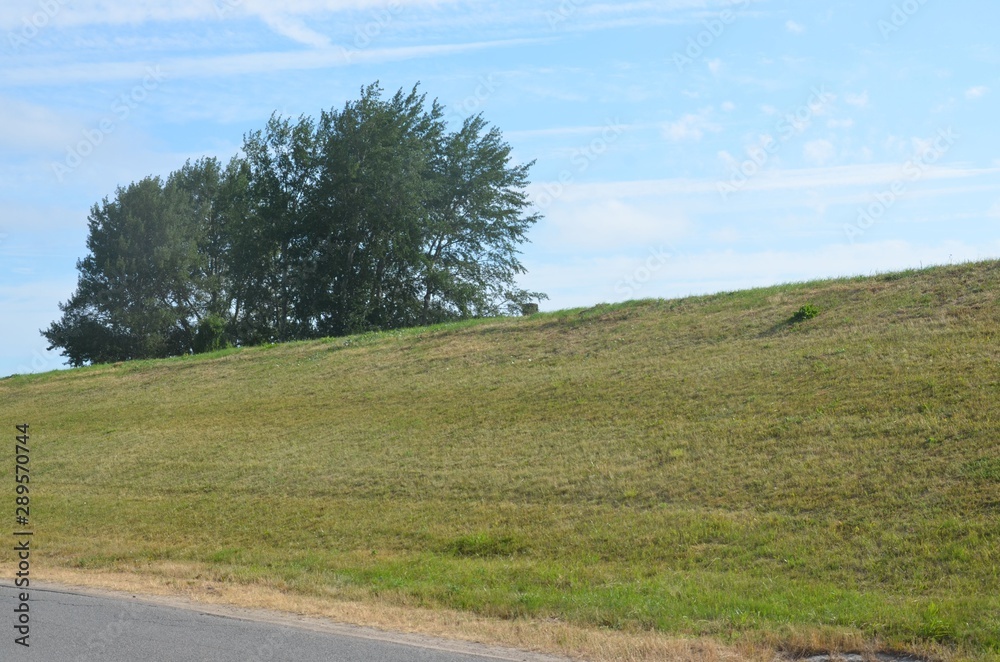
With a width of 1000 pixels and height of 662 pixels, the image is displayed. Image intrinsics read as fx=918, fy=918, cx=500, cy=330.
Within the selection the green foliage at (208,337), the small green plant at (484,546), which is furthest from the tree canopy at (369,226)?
the small green plant at (484,546)

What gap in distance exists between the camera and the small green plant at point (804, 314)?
25.2 metres

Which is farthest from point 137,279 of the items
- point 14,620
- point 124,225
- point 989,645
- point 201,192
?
point 989,645

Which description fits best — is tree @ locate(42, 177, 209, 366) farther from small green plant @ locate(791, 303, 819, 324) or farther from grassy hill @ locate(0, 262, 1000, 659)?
small green plant @ locate(791, 303, 819, 324)

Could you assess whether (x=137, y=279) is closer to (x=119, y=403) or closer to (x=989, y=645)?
(x=119, y=403)

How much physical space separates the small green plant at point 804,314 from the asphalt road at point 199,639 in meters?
19.0

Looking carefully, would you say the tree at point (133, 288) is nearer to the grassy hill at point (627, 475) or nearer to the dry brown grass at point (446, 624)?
the grassy hill at point (627, 475)

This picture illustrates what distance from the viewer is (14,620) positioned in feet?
30.8

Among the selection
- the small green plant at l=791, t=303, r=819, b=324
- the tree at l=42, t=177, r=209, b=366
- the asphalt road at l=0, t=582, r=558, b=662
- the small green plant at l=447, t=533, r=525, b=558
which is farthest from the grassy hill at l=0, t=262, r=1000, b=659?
the tree at l=42, t=177, r=209, b=366

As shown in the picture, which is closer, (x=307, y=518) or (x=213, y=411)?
(x=307, y=518)

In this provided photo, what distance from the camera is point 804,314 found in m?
Answer: 25.3

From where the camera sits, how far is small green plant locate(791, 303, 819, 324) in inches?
992

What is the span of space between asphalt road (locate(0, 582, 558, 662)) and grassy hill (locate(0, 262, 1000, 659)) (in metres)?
1.66

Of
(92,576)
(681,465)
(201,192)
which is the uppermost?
(201,192)

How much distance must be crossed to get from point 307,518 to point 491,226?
3634cm
